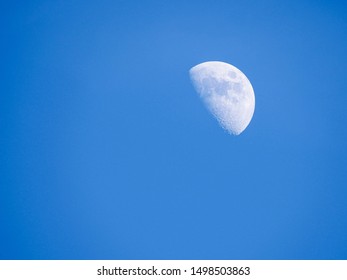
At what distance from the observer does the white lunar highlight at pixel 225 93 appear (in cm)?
631

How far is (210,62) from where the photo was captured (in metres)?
6.70

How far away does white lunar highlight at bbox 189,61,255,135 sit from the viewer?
631 centimetres

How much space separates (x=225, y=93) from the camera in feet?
20.7
